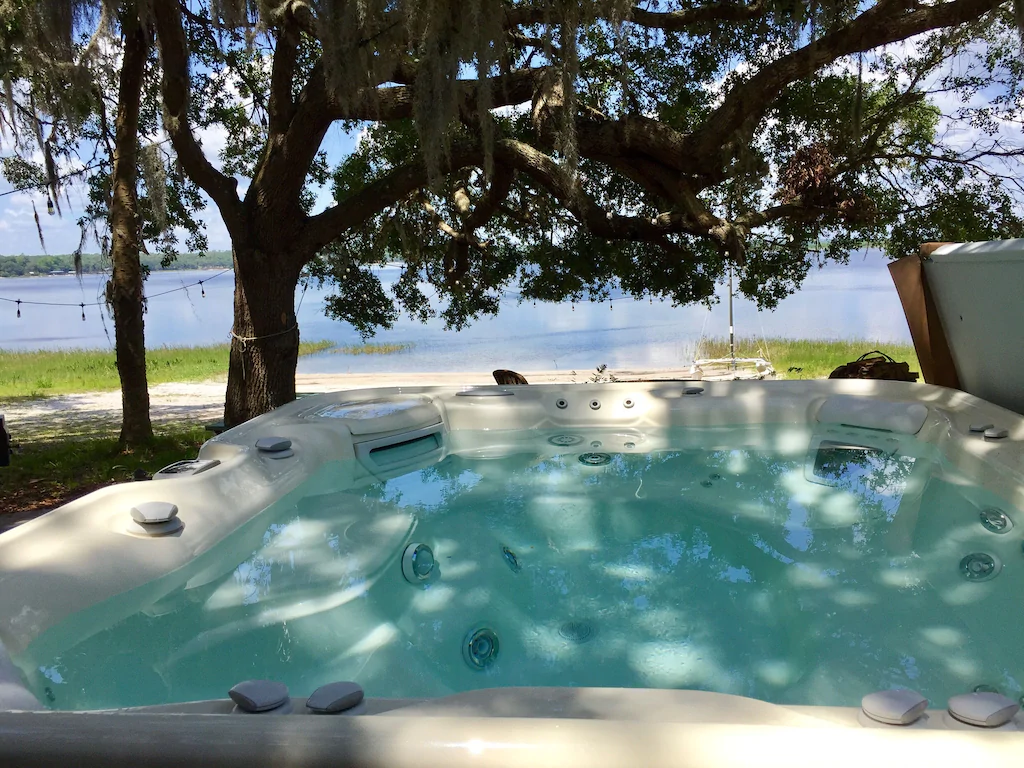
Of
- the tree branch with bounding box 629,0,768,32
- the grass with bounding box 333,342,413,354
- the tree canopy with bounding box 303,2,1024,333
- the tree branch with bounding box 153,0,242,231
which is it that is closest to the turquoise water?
the tree canopy with bounding box 303,2,1024,333

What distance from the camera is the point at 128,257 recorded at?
14.7ft

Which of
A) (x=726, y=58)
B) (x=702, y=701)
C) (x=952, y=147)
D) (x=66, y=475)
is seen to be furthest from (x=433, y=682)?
(x=952, y=147)

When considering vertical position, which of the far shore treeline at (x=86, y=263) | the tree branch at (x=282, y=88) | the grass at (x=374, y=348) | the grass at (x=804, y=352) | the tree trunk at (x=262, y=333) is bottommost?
the grass at (x=804, y=352)

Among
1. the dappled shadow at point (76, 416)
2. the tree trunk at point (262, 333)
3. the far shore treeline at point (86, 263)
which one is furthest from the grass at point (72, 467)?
the far shore treeline at point (86, 263)

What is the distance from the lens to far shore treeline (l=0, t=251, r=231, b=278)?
505cm

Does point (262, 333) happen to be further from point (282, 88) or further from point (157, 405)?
point (157, 405)

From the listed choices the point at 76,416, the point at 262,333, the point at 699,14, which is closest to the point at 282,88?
the point at 262,333

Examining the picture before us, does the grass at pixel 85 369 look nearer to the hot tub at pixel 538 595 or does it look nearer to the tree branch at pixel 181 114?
the tree branch at pixel 181 114

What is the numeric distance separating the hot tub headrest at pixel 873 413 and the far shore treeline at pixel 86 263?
4.28 metres

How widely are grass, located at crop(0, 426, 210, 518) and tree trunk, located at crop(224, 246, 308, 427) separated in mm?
454

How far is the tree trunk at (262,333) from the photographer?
415 cm

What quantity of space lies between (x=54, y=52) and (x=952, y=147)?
4.97m

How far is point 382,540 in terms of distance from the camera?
2311 millimetres

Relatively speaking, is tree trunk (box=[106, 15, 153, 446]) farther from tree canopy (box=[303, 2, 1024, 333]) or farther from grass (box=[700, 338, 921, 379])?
grass (box=[700, 338, 921, 379])
